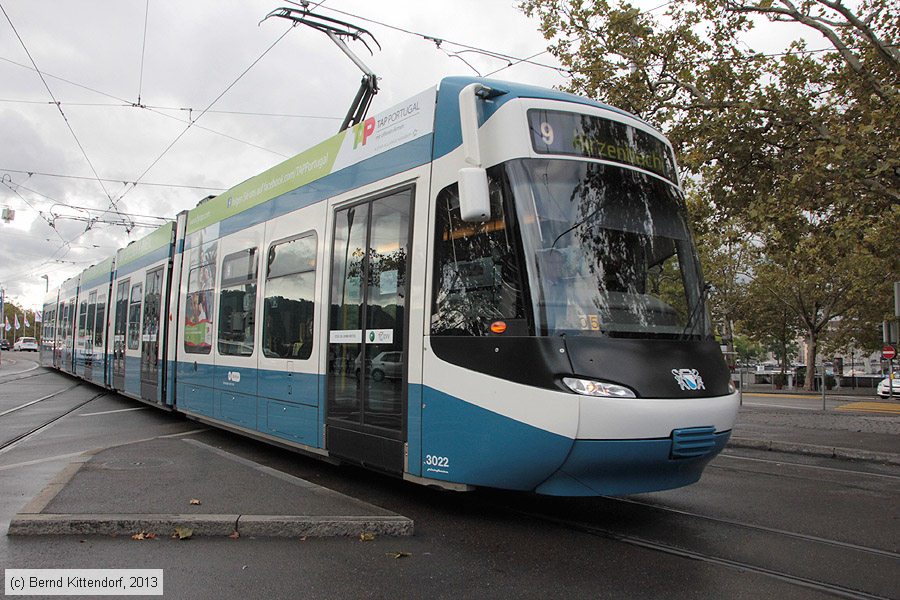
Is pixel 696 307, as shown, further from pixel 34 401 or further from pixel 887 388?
pixel 887 388

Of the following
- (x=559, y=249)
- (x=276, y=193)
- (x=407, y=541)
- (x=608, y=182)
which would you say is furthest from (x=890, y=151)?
(x=407, y=541)

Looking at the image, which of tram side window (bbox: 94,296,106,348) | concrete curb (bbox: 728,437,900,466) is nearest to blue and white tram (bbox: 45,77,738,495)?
concrete curb (bbox: 728,437,900,466)

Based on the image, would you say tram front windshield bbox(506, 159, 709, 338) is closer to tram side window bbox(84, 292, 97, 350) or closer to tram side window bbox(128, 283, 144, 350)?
tram side window bbox(128, 283, 144, 350)

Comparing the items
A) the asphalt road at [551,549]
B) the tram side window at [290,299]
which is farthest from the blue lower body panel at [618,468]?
the tram side window at [290,299]

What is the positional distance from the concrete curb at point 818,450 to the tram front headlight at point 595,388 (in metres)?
7.37

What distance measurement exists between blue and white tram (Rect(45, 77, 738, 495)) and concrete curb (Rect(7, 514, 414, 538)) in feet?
2.23

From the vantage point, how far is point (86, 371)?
64.8ft

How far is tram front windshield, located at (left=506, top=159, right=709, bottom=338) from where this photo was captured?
4.92 meters

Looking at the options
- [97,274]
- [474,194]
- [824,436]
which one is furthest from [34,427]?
[824,436]

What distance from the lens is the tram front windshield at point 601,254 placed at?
492cm

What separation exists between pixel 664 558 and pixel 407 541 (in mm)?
1820

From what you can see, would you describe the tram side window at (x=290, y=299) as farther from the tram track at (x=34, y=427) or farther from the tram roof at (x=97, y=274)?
the tram roof at (x=97, y=274)

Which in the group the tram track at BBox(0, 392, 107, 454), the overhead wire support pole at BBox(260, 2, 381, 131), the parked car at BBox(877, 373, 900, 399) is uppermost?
the overhead wire support pole at BBox(260, 2, 381, 131)

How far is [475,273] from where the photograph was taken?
5.31 meters
